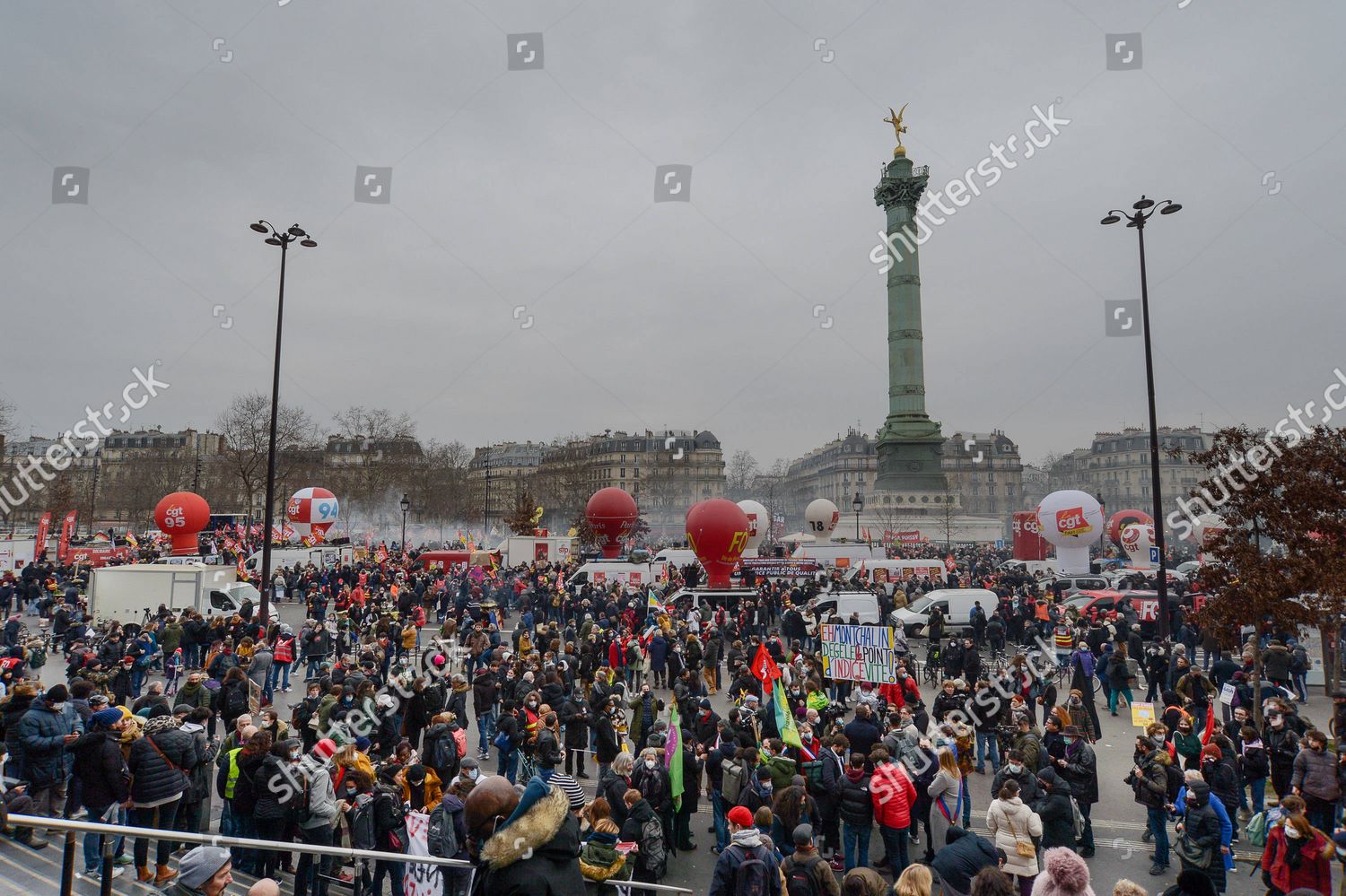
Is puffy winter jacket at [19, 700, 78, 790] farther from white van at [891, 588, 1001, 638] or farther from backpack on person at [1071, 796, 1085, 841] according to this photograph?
white van at [891, 588, 1001, 638]

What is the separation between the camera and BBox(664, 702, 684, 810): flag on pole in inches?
349

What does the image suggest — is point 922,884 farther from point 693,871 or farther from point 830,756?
point 693,871

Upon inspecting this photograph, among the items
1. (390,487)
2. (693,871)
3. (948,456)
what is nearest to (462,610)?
(693,871)

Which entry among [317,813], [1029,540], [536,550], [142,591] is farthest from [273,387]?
[1029,540]

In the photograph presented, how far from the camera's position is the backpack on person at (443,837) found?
6.83 m

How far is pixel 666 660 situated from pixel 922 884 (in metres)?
12.6

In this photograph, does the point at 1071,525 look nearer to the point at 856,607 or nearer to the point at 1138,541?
the point at 1138,541

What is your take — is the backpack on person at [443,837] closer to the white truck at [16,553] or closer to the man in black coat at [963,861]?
the man in black coat at [963,861]

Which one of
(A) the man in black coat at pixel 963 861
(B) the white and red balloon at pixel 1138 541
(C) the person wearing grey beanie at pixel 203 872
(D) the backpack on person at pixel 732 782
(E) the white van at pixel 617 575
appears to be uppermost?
(B) the white and red balloon at pixel 1138 541

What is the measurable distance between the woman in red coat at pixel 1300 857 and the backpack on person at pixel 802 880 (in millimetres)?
4155

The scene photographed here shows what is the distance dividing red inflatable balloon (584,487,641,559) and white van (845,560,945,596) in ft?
34.4

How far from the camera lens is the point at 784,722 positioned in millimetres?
9961

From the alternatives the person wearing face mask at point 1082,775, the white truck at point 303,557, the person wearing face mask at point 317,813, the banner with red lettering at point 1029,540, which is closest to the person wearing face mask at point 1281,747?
the person wearing face mask at point 1082,775

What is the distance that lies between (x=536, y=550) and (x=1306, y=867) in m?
36.3
